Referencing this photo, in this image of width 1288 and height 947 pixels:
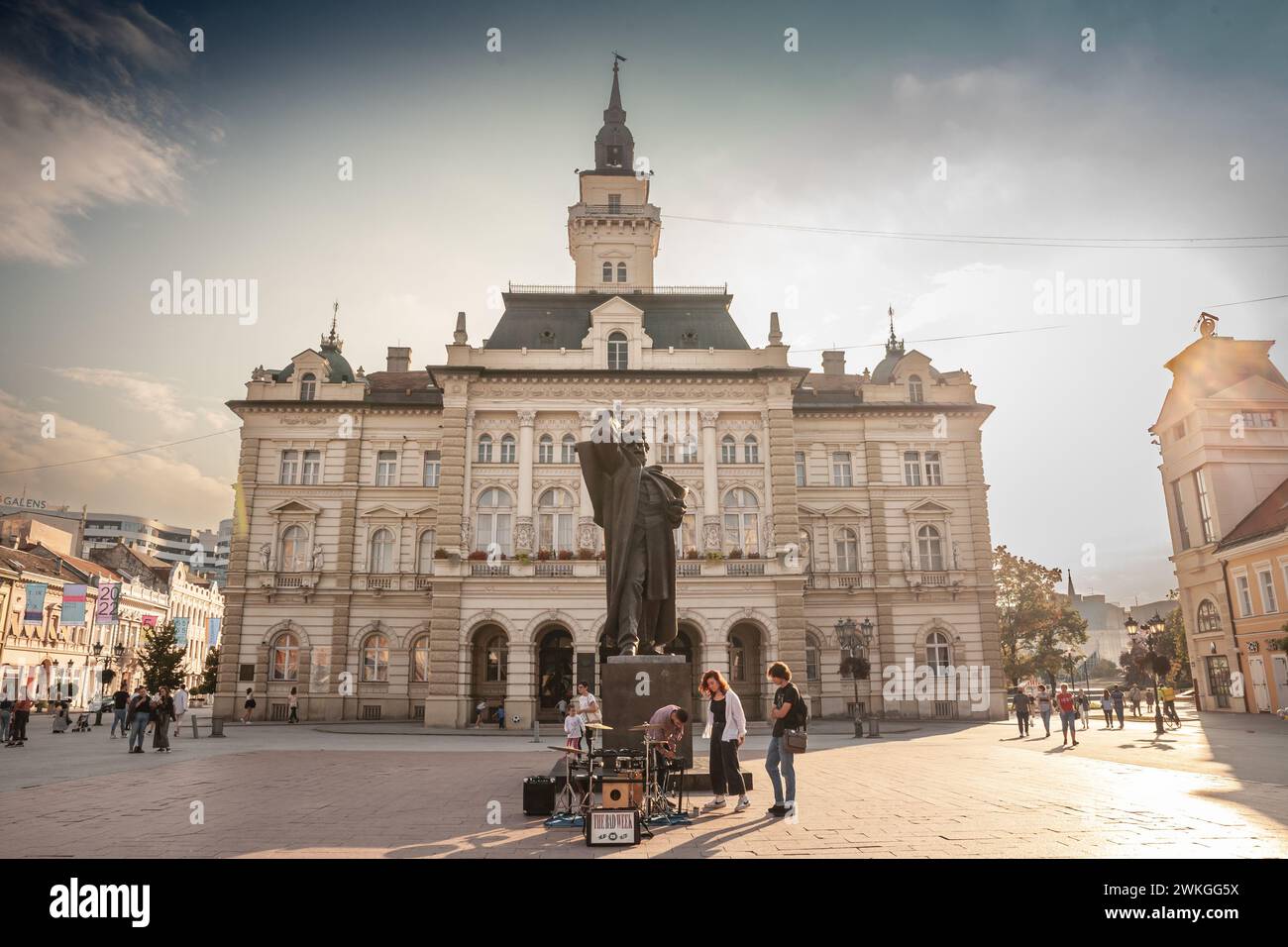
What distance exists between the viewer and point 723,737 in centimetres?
1102

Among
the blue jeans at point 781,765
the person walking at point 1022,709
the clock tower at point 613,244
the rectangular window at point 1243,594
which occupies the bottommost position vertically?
the person walking at point 1022,709

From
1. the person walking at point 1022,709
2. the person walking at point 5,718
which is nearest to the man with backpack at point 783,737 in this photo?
the person walking at point 1022,709

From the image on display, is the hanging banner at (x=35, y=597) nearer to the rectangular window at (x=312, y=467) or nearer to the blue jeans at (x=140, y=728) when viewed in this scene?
the rectangular window at (x=312, y=467)

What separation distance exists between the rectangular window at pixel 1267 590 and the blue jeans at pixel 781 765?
3494 cm

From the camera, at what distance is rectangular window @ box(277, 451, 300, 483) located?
40.2m

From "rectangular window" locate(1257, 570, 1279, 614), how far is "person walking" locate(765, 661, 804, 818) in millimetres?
34836

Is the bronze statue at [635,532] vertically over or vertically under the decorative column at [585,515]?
under

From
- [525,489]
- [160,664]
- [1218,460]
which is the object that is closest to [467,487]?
[525,489]

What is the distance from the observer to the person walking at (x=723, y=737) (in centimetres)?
1064

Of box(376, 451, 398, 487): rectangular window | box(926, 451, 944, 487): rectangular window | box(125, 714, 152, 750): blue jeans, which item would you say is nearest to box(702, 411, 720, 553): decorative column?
box(926, 451, 944, 487): rectangular window

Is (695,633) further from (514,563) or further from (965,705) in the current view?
(965,705)

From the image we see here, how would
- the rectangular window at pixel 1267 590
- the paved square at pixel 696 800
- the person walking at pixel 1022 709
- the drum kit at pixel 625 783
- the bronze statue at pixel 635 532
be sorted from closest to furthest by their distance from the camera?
the paved square at pixel 696 800, the drum kit at pixel 625 783, the bronze statue at pixel 635 532, the person walking at pixel 1022 709, the rectangular window at pixel 1267 590

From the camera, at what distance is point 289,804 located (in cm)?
1077
